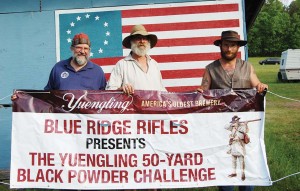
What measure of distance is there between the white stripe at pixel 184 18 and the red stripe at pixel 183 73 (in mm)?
798

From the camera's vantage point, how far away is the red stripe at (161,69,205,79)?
271 inches

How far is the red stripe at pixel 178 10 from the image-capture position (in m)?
6.86

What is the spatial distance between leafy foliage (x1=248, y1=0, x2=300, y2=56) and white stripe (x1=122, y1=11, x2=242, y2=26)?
3420 inches

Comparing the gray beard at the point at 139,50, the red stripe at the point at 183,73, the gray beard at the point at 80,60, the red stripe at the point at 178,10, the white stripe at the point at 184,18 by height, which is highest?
the red stripe at the point at 178,10

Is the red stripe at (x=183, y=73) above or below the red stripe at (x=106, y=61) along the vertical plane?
below

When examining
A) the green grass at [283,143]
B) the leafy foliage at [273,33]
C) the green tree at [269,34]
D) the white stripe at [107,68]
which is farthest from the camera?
the leafy foliage at [273,33]

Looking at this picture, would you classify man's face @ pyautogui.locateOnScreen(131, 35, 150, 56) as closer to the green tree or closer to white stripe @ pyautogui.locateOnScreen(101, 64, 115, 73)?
white stripe @ pyautogui.locateOnScreen(101, 64, 115, 73)

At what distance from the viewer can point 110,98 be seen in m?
4.86

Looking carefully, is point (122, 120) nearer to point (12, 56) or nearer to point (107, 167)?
point (107, 167)

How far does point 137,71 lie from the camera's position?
16.4 ft

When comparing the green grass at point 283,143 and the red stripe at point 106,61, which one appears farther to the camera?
the red stripe at point 106,61

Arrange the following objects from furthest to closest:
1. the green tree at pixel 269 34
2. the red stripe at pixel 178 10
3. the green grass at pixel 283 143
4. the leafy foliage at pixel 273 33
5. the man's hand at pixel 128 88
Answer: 1. the leafy foliage at pixel 273 33
2. the green tree at pixel 269 34
3. the red stripe at pixel 178 10
4. the green grass at pixel 283 143
5. the man's hand at pixel 128 88

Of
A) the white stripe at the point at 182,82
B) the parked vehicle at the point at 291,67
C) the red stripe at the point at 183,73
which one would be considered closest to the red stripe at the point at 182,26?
the red stripe at the point at 183,73

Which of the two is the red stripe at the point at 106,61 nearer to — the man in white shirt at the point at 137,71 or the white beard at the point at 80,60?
the man in white shirt at the point at 137,71
